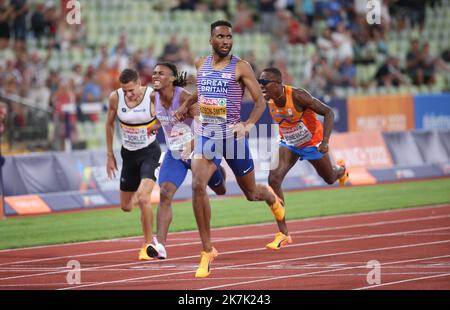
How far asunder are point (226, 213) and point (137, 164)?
5.42 m

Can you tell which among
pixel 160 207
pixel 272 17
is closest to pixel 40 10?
pixel 272 17

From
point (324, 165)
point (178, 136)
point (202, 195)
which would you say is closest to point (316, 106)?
point (324, 165)

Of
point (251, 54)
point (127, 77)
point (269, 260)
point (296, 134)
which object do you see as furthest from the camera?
point (251, 54)

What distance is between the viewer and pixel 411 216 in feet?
55.1

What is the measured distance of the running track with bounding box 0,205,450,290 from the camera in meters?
10.2

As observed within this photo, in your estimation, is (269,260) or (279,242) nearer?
(269,260)

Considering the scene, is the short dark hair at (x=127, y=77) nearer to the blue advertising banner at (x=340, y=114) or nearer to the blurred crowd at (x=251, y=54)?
the blurred crowd at (x=251, y=54)

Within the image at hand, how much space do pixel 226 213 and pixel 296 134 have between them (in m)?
4.60

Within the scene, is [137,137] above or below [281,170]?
above

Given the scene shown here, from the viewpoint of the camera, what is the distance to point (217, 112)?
1097 centimetres

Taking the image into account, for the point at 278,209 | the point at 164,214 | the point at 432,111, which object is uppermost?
the point at 432,111

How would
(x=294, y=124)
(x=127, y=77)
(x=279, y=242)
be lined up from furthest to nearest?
(x=294, y=124) → (x=279, y=242) → (x=127, y=77)

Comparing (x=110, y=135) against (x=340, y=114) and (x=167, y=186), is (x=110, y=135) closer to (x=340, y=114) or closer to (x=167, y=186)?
(x=167, y=186)
